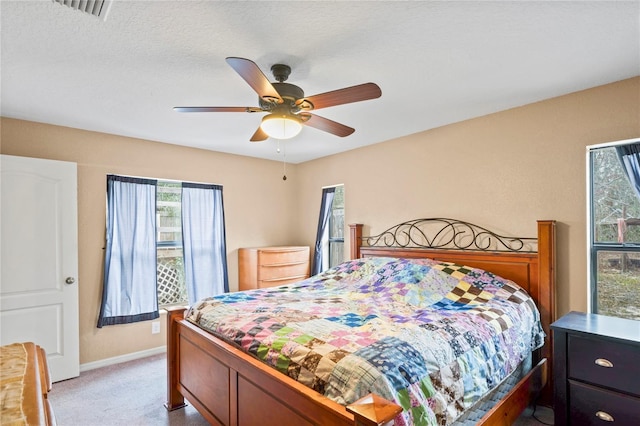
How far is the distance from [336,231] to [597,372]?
10.4 feet

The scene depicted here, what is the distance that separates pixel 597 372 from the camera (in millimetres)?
2014

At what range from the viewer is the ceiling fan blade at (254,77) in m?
1.61

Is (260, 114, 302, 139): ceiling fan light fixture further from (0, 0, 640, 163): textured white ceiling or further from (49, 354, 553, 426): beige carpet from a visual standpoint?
(49, 354, 553, 426): beige carpet

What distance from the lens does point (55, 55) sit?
204 cm

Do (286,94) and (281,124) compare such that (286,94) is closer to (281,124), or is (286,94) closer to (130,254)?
(281,124)

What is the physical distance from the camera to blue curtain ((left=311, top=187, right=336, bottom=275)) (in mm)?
4812

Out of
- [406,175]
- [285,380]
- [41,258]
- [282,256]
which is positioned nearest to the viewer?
[285,380]

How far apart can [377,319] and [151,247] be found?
2.89 metres

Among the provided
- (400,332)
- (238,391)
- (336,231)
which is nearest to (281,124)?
(400,332)

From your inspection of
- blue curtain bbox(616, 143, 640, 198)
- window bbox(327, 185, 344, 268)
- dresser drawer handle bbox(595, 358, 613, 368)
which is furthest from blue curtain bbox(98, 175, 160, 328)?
blue curtain bbox(616, 143, 640, 198)

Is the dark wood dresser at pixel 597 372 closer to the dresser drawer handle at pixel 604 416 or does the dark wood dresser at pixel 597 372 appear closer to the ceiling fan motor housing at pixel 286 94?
the dresser drawer handle at pixel 604 416

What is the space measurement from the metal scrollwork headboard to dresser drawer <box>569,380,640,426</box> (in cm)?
109

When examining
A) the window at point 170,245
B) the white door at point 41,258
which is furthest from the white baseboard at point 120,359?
the window at point 170,245

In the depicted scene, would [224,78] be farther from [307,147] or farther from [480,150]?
[480,150]
